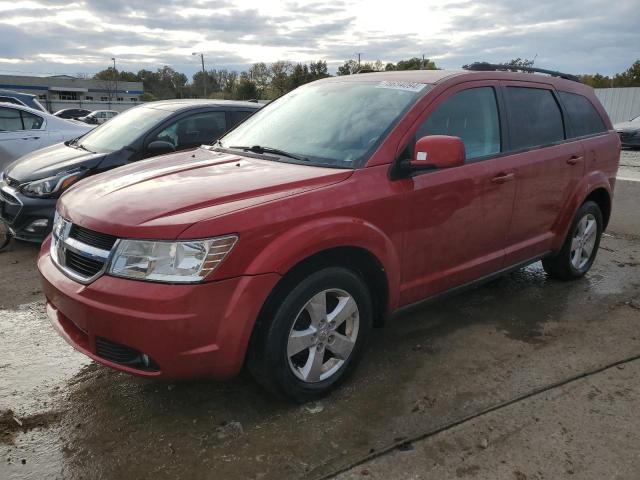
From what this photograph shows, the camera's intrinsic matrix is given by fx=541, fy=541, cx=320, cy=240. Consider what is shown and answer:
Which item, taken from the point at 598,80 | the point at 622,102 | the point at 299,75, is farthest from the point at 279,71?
the point at 622,102

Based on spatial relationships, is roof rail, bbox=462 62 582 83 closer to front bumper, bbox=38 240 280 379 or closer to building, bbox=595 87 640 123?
front bumper, bbox=38 240 280 379

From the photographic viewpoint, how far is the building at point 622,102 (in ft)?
88.6

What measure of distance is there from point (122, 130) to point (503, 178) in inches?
Answer: 173

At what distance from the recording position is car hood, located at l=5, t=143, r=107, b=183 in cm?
542

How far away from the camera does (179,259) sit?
2.39 meters

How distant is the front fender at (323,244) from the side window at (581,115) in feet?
7.92

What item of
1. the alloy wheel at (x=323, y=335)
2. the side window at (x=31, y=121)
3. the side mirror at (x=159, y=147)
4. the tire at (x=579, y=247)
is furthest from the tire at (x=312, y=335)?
the side window at (x=31, y=121)

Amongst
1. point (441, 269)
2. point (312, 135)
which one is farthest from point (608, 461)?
point (312, 135)

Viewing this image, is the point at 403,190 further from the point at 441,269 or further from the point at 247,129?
the point at 247,129

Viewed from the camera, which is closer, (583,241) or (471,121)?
(471,121)

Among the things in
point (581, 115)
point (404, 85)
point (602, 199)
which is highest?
point (404, 85)

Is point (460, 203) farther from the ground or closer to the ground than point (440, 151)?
closer to the ground

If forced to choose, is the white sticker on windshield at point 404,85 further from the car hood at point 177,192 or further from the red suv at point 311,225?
the car hood at point 177,192

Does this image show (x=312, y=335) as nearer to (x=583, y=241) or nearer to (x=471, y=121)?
(x=471, y=121)
